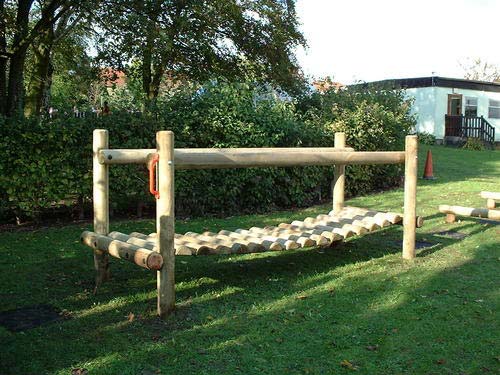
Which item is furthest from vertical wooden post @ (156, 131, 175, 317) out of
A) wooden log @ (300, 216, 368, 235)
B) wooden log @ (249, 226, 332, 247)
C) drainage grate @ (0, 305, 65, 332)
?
wooden log @ (300, 216, 368, 235)

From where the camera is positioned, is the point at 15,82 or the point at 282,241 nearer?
the point at 282,241

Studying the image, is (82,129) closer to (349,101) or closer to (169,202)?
(169,202)

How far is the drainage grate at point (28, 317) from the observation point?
423cm

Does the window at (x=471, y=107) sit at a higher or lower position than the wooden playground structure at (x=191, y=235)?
higher

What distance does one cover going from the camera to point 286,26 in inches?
Result: 615

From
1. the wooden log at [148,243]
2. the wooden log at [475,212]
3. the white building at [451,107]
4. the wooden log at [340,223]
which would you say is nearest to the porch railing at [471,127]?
the white building at [451,107]

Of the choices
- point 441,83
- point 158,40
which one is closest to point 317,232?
point 158,40

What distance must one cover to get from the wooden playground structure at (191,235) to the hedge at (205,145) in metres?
2.79

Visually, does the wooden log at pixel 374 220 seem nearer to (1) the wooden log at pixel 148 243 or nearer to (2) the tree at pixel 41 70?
(1) the wooden log at pixel 148 243

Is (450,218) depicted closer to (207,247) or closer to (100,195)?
(207,247)

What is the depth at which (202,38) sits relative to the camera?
45.5ft

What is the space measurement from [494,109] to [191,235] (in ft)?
97.4

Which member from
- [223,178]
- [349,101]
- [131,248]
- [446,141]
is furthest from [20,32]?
[446,141]

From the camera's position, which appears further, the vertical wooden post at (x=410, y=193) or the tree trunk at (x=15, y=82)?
the tree trunk at (x=15, y=82)
